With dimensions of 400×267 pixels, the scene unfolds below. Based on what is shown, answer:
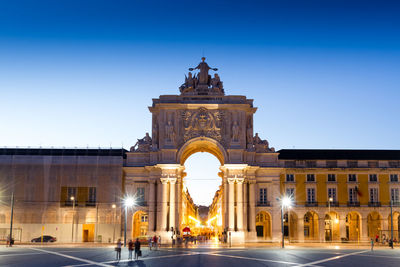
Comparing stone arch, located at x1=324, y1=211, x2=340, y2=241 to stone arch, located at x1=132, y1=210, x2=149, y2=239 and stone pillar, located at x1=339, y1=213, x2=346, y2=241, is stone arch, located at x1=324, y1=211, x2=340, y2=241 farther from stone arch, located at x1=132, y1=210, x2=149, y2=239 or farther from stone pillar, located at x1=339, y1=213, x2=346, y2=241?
stone arch, located at x1=132, y1=210, x2=149, y2=239

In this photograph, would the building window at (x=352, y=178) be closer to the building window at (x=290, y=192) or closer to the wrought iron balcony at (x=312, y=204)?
the wrought iron balcony at (x=312, y=204)

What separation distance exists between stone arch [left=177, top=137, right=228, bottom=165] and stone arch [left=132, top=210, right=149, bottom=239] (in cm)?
1185

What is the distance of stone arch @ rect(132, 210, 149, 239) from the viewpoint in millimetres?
81125

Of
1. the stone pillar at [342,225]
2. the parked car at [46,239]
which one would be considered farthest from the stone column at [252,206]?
the parked car at [46,239]

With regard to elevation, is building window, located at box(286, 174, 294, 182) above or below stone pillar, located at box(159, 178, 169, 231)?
above

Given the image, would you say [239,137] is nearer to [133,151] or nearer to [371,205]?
[133,151]

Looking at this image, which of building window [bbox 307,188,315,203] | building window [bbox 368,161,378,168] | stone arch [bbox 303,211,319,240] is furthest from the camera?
stone arch [bbox 303,211,319,240]

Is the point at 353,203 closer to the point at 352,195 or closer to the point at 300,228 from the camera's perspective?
the point at 352,195

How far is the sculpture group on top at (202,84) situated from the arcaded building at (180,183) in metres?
0.19

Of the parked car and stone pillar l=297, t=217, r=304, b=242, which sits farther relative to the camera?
stone pillar l=297, t=217, r=304, b=242

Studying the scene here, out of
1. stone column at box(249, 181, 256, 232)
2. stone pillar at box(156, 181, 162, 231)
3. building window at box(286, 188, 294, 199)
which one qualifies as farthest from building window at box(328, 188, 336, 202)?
A: stone pillar at box(156, 181, 162, 231)

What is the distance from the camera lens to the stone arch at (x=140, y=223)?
266 feet

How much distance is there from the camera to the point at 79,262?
38.6 metres

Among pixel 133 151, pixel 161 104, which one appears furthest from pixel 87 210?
pixel 161 104
